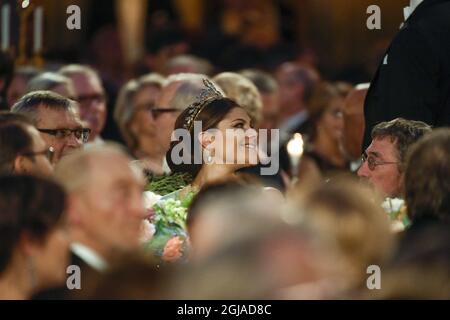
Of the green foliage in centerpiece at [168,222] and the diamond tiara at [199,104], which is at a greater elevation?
the diamond tiara at [199,104]

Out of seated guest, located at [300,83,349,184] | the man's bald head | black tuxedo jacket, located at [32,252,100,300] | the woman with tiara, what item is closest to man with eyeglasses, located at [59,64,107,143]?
seated guest, located at [300,83,349,184]

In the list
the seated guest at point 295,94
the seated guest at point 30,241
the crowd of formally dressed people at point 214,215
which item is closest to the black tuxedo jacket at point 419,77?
the crowd of formally dressed people at point 214,215

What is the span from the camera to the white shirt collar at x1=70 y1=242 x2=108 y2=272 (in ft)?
19.9

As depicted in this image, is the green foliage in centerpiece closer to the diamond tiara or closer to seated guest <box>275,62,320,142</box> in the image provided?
the diamond tiara

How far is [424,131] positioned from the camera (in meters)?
7.83

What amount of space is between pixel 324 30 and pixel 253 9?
1.10 m

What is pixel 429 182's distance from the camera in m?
6.57

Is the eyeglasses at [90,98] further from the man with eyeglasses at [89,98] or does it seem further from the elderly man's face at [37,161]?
the elderly man's face at [37,161]

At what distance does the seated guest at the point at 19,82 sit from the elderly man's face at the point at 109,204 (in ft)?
15.2

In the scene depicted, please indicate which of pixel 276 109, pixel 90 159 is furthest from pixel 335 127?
pixel 90 159

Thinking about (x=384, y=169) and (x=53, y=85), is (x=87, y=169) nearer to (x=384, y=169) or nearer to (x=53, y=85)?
(x=384, y=169)

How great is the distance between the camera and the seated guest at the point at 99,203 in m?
6.20

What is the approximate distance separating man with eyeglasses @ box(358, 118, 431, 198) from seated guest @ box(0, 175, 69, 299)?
7.46ft

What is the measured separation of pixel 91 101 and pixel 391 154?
379 cm
